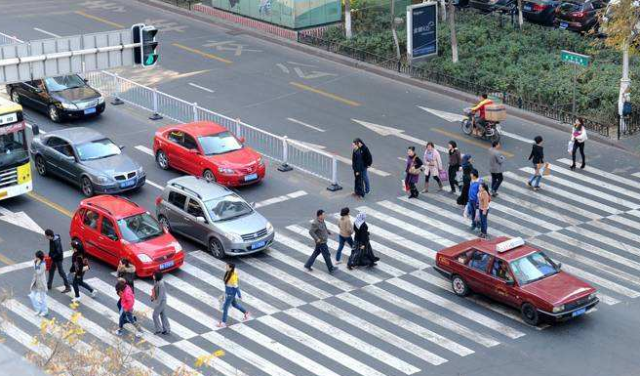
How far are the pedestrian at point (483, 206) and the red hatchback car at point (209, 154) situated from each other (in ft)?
22.3

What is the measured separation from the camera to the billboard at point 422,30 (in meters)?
44.7

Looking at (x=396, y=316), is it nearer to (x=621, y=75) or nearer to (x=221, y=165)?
(x=221, y=165)

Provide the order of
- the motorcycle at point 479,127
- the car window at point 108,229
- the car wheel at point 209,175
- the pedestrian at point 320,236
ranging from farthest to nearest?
the motorcycle at point 479,127 → the car wheel at point 209,175 → the car window at point 108,229 → the pedestrian at point 320,236

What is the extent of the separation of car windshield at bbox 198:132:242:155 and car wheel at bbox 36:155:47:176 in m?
4.56

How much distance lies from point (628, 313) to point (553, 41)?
72.3 feet

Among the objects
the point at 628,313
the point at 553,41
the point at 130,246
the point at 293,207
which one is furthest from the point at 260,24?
the point at 628,313

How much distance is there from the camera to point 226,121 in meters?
39.1

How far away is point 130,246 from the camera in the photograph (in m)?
28.8

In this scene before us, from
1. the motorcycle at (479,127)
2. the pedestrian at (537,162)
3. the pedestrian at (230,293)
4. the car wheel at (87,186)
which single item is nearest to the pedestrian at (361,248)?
the pedestrian at (230,293)

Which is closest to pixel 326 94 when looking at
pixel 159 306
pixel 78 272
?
pixel 78 272

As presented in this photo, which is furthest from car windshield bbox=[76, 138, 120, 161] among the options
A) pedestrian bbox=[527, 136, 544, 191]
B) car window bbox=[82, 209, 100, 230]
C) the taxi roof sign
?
the taxi roof sign

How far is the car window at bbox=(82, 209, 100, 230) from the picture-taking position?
29.7m

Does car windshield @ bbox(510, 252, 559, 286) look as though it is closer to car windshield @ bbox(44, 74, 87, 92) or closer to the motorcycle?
the motorcycle

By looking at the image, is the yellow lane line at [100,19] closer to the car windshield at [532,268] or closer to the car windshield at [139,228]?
the car windshield at [139,228]
